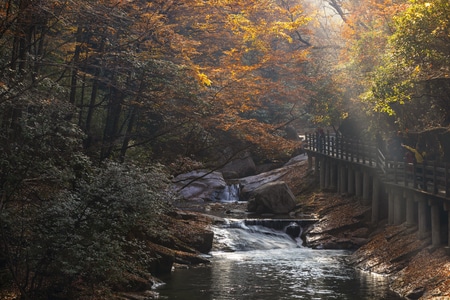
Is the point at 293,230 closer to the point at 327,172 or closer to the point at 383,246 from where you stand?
the point at 383,246

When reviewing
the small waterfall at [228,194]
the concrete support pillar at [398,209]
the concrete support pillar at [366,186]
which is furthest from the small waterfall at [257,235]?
the small waterfall at [228,194]

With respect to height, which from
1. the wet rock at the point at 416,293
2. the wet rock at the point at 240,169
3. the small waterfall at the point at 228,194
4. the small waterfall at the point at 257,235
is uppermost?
the wet rock at the point at 240,169

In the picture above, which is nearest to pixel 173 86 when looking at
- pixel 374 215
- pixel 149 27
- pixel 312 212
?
pixel 149 27

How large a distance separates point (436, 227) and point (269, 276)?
17.8 ft

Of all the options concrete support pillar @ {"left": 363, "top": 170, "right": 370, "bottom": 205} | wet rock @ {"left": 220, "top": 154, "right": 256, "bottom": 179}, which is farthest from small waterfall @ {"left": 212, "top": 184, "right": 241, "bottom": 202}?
concrete support pillar @ {"left": 363, "top": 170, "right": 370, "bottom": 205}

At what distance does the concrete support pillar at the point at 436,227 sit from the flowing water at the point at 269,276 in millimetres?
2049

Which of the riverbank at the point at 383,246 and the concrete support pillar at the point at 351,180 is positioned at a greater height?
the concrete support pillar at the point at 351,180

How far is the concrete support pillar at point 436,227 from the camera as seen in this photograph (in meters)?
20.1

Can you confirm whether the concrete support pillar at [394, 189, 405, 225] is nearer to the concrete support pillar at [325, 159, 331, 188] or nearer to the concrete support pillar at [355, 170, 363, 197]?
the concrete support pillar at [355, 170, 363, 197]

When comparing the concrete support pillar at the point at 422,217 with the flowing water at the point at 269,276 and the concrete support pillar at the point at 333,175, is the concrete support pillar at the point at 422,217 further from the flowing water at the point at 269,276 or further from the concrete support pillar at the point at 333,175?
the concrete support pillar at the point at 333,175

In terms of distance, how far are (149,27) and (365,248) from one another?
36.5ft

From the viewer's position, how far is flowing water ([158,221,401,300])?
57.5ft

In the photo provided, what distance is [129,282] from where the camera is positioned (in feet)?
54.3

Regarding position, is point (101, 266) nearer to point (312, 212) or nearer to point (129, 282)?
point (129, 282)
